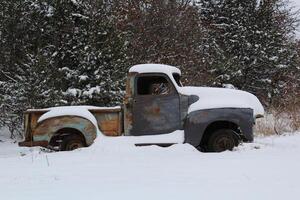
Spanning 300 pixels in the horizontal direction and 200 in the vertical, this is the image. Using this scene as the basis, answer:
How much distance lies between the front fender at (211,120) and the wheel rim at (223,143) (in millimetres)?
331

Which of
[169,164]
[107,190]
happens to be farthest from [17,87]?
[107,190]

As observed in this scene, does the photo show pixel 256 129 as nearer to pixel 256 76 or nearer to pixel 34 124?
pixel 34 124

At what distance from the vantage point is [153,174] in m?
7.21

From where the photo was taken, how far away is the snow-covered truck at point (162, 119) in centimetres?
1001

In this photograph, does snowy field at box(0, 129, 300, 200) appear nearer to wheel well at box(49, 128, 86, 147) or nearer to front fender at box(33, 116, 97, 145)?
front fender at box(33, 116, 97, 145)

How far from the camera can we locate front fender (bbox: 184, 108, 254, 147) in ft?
32.7

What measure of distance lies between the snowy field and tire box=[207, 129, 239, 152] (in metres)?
0.23

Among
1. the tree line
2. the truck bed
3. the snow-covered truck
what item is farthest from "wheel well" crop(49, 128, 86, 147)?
the tree line

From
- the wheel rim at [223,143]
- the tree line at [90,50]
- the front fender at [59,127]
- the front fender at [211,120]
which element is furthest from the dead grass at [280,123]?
the front fender at [59,127]

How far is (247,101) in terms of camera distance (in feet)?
34.0

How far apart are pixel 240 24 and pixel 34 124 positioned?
53.8 feet

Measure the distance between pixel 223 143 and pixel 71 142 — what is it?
10.6 ft

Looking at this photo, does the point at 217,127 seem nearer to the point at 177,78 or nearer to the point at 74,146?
the point at 177,78

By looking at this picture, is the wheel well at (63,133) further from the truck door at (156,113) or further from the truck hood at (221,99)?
the truck hood at (221,99)
